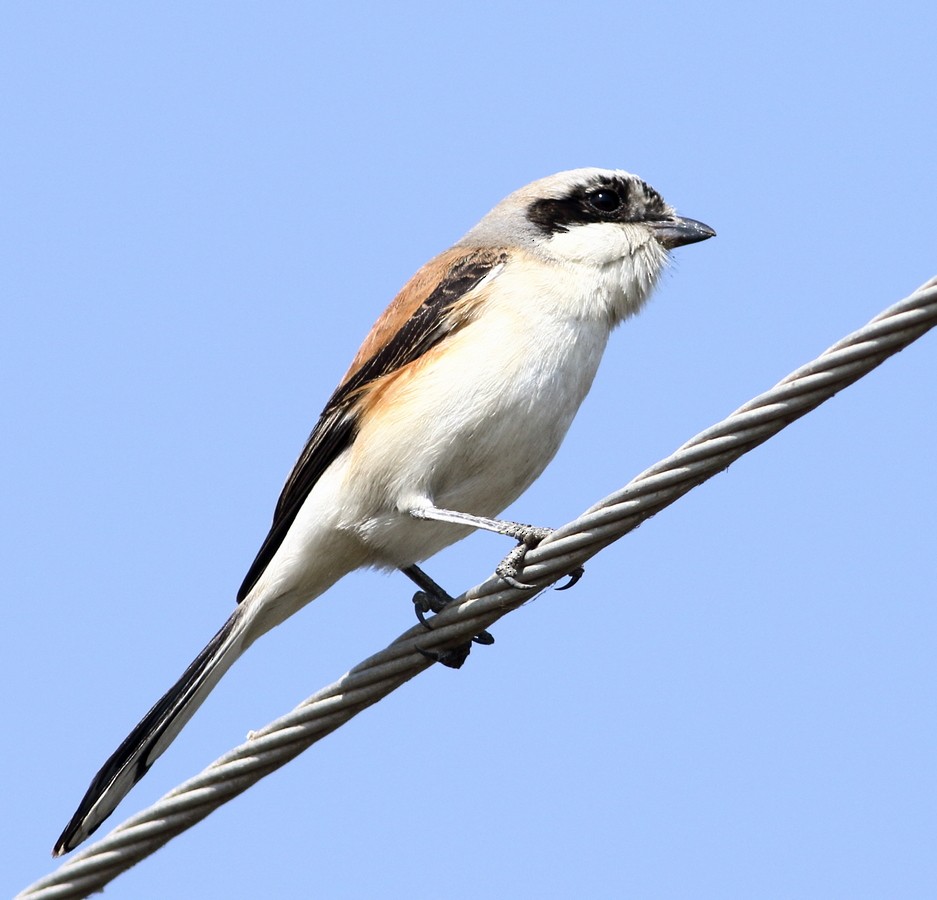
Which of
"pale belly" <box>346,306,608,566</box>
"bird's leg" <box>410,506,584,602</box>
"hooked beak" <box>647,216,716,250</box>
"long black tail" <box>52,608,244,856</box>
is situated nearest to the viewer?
"bird's leg" <box>410,506,584,602</box>

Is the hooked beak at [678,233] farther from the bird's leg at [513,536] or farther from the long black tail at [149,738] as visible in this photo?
the long black tail at [149,738]

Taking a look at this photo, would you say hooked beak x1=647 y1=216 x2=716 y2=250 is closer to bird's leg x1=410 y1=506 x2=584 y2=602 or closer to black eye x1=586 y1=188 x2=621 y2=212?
black eye x1=586 y1=188 x2=621 y2=212

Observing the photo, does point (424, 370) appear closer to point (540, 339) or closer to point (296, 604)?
point (540, 339)

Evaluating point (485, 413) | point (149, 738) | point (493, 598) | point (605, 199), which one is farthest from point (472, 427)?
point (149, 738)

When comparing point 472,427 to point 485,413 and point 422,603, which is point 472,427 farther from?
point 422,603

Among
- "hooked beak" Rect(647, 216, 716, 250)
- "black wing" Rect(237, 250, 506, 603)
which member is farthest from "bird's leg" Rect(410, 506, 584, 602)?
"hooked beak" Rect(647, 216, 716, 250)
